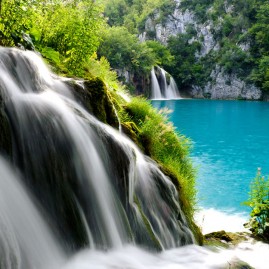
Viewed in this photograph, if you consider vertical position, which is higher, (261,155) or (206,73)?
(206,73)

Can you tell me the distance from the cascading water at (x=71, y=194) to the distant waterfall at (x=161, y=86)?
44.7 metres

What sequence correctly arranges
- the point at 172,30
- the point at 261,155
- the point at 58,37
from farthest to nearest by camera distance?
the point at 172,30, the point at 261,155, the point at 58,37

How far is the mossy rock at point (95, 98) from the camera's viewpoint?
5.50m

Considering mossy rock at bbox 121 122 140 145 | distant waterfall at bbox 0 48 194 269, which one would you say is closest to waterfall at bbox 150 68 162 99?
mossy rock at bbox 121 122 140 145

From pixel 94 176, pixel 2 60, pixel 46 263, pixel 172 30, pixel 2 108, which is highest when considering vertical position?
pixel 172 30

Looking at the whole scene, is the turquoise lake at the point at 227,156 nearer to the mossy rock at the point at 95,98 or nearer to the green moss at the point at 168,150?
→ the green moss at the point at 168,150

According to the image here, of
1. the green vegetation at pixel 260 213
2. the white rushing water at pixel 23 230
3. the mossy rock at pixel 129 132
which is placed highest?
the mossy rock at pixel 129 132

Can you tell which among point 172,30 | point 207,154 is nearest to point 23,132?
point 207,154

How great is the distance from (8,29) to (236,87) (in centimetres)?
5445

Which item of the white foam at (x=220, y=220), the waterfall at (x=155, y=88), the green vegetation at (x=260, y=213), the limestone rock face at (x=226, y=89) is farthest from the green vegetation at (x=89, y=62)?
the limestone rock face at (x=226, y=89)

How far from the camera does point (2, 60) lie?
4859 mm

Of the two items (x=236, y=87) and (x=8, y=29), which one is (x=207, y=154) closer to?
(x=8, y=29)

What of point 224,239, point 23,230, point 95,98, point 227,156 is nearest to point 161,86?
point 227,156

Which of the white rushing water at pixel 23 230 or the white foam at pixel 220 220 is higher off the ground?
the white rushing water at pixel 23 230
